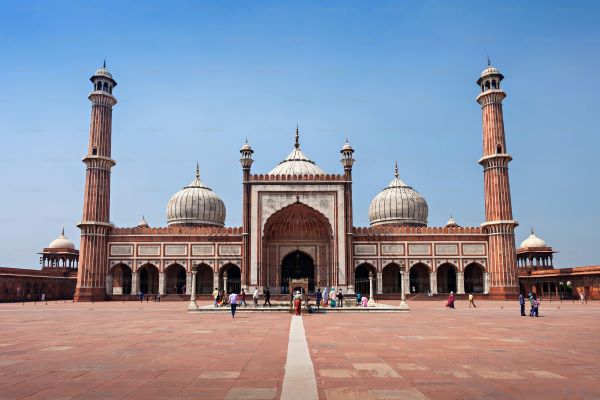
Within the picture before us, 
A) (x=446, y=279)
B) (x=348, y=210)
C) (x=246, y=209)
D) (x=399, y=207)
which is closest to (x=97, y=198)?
(x=246, y=209)

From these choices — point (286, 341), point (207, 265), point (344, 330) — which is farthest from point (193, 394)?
point (207, 265)

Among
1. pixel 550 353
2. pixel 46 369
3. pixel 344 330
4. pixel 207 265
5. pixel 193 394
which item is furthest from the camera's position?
pixel 207 265

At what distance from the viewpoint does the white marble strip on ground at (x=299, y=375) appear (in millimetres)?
6555

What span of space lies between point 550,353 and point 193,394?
725cm

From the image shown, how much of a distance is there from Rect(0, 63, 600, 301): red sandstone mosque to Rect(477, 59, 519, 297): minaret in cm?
8

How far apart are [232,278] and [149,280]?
7512 mm

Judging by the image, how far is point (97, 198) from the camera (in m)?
42.2

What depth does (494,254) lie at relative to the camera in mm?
41625

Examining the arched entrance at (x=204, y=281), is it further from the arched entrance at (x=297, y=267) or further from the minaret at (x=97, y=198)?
the minaret at (x=97, y=198)

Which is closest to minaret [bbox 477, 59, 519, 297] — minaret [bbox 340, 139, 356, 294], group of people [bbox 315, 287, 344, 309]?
minaret [bbox 340, 139, 356, 294]

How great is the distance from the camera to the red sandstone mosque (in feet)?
133

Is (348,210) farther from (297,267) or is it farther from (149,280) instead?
(149,280)

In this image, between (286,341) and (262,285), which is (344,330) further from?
(262,285)

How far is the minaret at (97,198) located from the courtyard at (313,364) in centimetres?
2746
